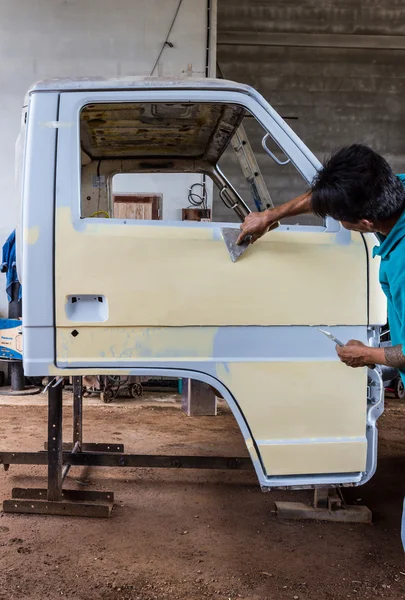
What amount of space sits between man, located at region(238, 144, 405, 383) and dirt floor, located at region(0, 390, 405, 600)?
3.87 ft

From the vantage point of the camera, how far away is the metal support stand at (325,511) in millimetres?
2857

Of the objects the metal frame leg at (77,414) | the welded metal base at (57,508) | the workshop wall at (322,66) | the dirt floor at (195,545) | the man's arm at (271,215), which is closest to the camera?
the man's arm at (271,215)

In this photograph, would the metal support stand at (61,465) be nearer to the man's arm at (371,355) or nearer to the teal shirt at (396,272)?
the man's arm at (371,355)

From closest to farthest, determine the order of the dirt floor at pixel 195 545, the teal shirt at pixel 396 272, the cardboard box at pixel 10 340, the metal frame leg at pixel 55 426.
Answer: the teal shirt at pixel 396 272 < the dirt floor at pixel 195 545 < the metal frame leg at pixel 55 426 < the cardboard box at pixel 10 340

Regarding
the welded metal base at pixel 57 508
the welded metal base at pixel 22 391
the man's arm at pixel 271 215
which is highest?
the man's arm at pixel 271 215

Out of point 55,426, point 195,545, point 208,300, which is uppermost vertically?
point 208,300

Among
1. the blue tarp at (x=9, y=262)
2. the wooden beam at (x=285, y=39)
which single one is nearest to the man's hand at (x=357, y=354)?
the blue tarp at (x=9, y=262)

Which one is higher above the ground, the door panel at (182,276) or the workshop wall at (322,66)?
the workshop wall at (322,66)

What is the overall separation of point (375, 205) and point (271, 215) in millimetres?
554

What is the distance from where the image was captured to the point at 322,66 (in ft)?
28.5

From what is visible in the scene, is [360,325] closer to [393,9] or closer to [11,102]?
[11,102]

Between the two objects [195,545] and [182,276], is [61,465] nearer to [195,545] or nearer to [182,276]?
[195,545]

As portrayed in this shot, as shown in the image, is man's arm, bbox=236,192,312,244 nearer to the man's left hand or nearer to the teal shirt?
the teal shirt

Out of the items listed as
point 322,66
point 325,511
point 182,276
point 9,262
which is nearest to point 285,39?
point 322,66
